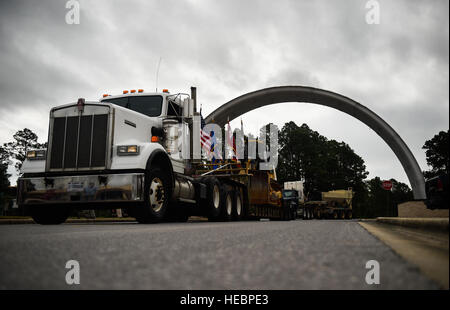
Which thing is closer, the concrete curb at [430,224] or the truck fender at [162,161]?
the concrete curb at [430,224]

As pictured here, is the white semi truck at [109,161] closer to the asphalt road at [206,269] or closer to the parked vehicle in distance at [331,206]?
the asphalt road at [206,269]

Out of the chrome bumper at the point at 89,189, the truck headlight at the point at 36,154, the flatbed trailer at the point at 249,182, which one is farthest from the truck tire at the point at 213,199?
the truck headlight at the point at 36,154

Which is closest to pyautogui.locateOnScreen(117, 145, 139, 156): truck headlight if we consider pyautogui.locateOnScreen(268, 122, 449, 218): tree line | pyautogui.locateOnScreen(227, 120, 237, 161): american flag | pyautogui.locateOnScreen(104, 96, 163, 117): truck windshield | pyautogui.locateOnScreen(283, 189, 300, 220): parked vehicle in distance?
pyautogui.locateOnScreen(104, 96, 163, 117): truck windshield

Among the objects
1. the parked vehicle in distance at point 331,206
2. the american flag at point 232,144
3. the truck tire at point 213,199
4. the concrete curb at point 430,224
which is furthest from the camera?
the parked vehicle in distance at point 331,206

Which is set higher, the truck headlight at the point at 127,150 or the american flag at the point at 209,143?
the american flag at the point at 209,143

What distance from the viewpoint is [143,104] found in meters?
9.81

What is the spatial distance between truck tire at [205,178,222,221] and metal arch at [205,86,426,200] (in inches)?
910

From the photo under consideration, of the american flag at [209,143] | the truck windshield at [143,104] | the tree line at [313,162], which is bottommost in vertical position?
the american flag at [209,143]

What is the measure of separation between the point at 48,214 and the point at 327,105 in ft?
102

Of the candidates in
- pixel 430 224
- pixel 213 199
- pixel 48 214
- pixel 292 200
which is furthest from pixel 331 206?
pixel 430 224

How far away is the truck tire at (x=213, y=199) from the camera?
1103 cm

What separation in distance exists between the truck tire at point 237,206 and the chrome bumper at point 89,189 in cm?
560

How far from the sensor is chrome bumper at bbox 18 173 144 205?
7688 millimetres

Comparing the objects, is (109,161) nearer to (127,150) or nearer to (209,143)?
(127,150)
